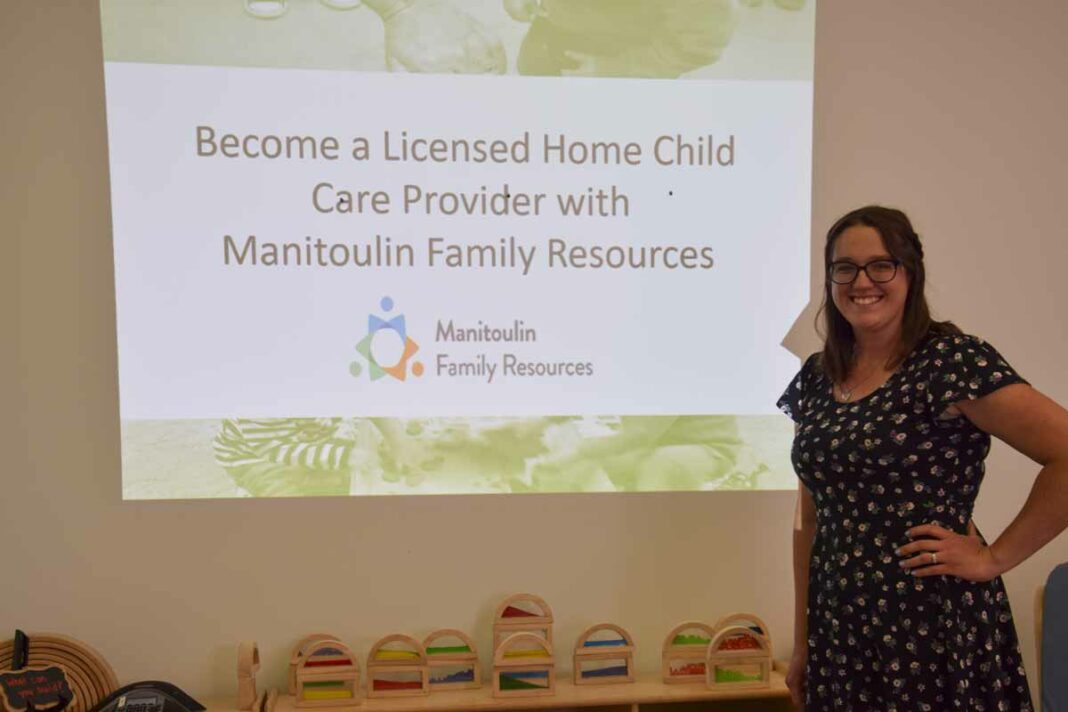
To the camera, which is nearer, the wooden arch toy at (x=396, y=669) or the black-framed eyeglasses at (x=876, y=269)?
the black-framed eyeglasses at (x=876, y=269)

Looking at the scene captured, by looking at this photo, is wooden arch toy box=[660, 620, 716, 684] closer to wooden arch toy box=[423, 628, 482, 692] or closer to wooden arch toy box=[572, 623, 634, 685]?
wooden arch toy box=[572, 623, 634, 685]

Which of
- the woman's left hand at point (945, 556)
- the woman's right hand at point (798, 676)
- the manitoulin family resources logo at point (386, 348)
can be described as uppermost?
the manitoulin family resources logo at point (386, 348)

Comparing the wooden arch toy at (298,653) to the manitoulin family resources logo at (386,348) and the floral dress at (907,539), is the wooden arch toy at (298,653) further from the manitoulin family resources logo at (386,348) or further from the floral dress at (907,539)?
the floral dress at (907,539)

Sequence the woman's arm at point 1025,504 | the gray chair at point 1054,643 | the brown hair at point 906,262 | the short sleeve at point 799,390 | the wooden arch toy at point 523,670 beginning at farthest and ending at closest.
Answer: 1. the wooden arch toy at point 523,670
2. the gray chair at point 1054,643
3. the short sleeve at point 799,390
4. the brown hair at point 906,262
5. the woman's arm at point 1025,504

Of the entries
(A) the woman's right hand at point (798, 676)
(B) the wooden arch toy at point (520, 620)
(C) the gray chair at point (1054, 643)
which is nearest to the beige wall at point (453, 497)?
(B) the wooden arch toy at point (520, 620)

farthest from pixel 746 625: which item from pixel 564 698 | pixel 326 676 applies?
pixel 326 676

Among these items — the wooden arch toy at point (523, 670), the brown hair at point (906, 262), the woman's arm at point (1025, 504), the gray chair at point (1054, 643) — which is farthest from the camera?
the wooden arch toy at point (523, 670)

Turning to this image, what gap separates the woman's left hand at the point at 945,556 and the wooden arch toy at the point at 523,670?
1.05 metres

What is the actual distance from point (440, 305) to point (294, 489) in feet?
2.01

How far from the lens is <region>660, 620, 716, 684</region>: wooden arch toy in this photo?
2.30 meters

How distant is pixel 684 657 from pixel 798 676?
1.96 ft

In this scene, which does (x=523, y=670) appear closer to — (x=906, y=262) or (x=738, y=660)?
(x=738, y=660)

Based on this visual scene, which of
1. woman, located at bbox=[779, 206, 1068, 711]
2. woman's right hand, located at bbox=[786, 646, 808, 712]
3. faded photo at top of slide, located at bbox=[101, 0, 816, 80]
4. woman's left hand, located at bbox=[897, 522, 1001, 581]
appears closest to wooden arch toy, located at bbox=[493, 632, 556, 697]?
woman's right hand, located at bbox=[786, 646, 808, 712]

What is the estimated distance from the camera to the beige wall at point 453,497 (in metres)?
2.18
